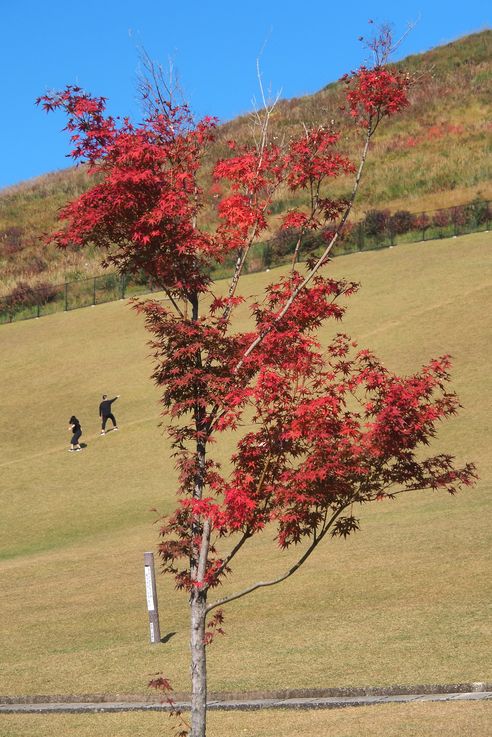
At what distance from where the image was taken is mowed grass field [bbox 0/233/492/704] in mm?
13961

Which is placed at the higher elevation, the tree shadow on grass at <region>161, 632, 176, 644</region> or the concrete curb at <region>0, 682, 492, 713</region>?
the concrete curb at <region>0, 682, 492, 713</region>

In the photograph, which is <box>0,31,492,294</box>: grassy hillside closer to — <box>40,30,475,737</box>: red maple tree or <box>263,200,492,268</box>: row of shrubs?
<box>263,200,492,268</box>: row of shrubs

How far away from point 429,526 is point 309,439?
11.9m

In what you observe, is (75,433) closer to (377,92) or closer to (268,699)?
(268,699)

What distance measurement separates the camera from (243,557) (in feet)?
69.2

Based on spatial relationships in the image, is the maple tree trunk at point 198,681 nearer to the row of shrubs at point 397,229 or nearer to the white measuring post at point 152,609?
the white measuring post at point 152,609

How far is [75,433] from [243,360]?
983 inches

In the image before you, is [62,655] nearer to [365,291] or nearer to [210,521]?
[210,521]

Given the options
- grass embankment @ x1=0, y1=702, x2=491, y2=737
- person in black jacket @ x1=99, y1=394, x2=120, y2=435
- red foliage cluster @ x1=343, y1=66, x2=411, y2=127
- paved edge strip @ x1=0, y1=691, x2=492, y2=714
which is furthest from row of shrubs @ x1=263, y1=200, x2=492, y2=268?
red foliage cluster @ x1=343, y1=66, x2=411, y2=127

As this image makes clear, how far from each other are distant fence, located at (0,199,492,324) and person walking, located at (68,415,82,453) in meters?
17.2

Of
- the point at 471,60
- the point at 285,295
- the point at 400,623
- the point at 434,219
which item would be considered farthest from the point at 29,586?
the point at 471,60

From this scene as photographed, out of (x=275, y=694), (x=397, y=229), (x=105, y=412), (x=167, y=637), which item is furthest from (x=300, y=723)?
(x=397, y=229)

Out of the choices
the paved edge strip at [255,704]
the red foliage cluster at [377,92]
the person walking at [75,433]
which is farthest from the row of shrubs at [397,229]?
the red foliage cluster at [377,92]

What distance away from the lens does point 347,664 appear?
13.3 metres
